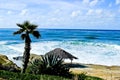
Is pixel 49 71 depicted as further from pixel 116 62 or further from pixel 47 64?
pixel 116 62

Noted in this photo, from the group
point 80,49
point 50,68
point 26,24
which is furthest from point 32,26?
point 80,49

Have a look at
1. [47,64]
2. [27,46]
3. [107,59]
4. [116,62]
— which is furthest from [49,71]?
[107,59]

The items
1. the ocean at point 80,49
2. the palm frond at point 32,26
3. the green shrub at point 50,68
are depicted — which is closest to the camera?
the green shrub at point 50,68

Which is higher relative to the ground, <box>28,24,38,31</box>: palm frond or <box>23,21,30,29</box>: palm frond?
<box>23,21,30,29</box>: palm frond

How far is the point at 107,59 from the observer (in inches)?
2072

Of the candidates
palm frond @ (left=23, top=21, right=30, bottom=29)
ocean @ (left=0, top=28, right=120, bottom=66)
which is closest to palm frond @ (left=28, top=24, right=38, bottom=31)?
palm frond @ (left=23, top=21, right=30, bottom=29)

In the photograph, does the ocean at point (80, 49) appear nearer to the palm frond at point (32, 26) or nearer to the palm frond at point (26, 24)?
the palm frond at point (32, 26)

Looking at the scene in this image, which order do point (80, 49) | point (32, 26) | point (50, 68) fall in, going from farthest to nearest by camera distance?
point (80, 49) → point (32, 26) → point (50, 68)

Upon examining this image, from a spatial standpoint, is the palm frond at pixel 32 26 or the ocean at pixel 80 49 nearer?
the palm frond at pixel 32 26

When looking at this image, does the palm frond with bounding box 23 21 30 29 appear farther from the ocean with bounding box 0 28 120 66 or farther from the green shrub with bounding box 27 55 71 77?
the ocean with bounding box 0 28 120 66

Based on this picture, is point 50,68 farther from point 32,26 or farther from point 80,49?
point 80,49

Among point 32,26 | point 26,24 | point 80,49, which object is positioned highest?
point 26,24

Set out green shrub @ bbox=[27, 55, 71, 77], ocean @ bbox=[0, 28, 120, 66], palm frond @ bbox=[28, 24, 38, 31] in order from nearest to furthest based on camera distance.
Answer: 1. green shrub @ bbox=[27, 55, 71, 77]
2. palm frond @ bbox=[28, 24, 38, 31]
3. ocean @ bbox=[0, 28, 120, 66]

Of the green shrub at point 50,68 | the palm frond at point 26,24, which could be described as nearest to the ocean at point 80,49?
the palm frond at point 26,24
